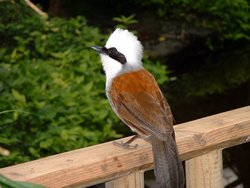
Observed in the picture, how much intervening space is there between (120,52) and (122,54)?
0.04 feet

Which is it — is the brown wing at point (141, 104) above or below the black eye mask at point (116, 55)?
below

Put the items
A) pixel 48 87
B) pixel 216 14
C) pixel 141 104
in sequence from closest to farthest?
pixel 141 104
pixel 48 87
pixel 216 14

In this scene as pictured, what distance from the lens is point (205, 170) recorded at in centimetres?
270

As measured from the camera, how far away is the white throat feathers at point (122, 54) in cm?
282

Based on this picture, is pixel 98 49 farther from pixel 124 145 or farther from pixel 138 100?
pixel 124 145

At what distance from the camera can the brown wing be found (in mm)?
2717

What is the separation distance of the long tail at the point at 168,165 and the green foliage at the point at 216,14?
9.81 m

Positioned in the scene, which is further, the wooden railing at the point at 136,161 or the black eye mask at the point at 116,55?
the black eye mask at the point at 116,55

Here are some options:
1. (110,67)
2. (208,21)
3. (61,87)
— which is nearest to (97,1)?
(208,21)

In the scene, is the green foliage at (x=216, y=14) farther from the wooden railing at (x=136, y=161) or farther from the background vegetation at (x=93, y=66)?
the wooden railing at (x=136, y=161)

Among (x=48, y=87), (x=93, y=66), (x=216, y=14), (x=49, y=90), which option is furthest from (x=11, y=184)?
(x=216, y=14)

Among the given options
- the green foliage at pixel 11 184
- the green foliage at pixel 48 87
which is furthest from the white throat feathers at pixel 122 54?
the green foliage at pixel 48 87

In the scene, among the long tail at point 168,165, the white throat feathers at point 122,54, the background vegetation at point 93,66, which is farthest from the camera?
the background vegetation at point 93,66

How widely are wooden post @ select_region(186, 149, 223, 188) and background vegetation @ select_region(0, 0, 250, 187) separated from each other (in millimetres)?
667
